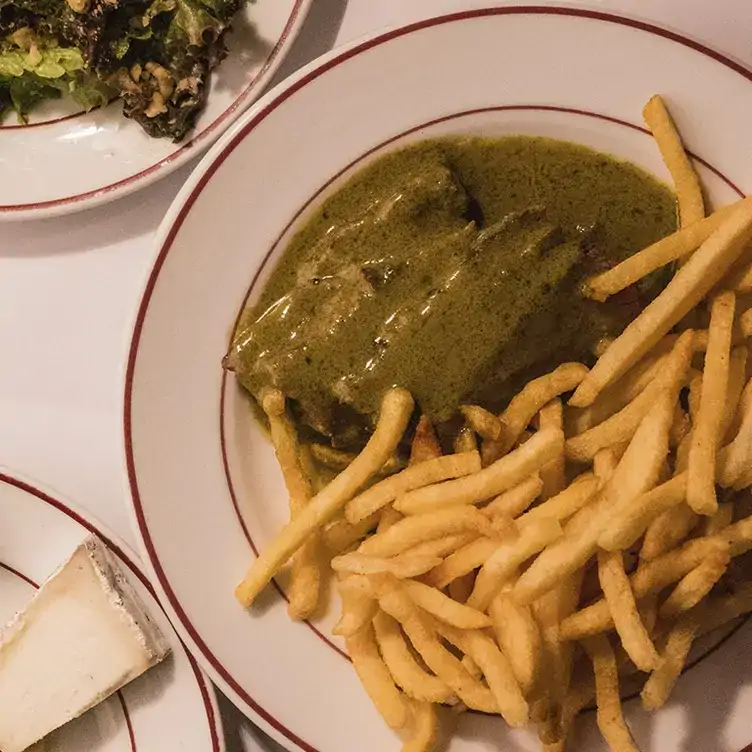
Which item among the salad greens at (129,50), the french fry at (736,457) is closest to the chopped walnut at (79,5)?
the salad greens at (129,50)

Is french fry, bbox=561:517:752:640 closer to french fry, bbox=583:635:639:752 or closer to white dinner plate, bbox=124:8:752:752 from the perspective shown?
french fry, bbox=583:635:639:752

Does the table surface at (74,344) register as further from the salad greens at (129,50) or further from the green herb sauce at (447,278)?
the green herb sauce at (447,278)

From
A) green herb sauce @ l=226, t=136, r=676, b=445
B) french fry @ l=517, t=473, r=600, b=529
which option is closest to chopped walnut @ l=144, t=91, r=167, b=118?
green herb sauce @ l=226, t=136, r=676, b=445

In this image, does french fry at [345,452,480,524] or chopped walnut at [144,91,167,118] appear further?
chopped walnut at [144,91,167,118]

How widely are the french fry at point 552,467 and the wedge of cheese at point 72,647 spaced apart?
38.3 inches

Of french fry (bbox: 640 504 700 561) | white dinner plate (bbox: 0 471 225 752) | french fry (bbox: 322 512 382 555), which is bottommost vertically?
white dinner plate (bbox: 0 471 225 752)

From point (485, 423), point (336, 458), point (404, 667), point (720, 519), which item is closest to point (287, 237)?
point (336, 458)

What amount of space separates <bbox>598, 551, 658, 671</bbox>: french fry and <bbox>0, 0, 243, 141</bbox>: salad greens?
4.29 ft

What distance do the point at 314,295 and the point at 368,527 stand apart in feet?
1.64

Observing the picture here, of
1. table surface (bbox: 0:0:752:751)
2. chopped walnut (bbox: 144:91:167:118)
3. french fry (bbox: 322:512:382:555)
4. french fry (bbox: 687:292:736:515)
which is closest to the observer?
french fry (bbox: 687:292:736:515)

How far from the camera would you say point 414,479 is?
1703 mm

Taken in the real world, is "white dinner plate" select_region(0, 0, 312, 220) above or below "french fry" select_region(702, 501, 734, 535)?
above

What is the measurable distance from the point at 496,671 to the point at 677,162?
104 centimetres

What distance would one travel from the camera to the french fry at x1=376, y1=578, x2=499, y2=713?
5.38 ft
